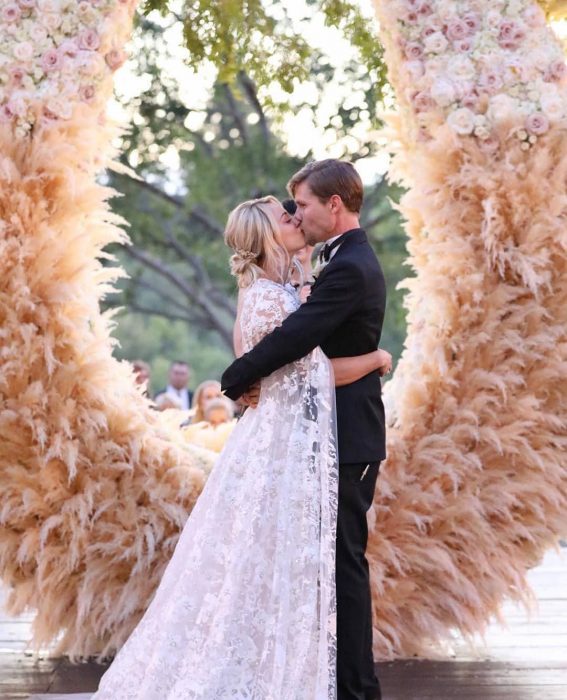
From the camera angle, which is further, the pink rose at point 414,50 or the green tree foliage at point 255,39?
the green tree foliage at point 255,39

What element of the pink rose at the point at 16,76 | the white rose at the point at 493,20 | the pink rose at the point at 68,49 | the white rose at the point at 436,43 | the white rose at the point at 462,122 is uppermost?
the white rose at the point at 493,20

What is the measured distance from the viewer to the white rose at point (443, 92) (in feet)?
13.5

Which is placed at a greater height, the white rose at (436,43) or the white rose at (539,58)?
the white rose at (436,43)

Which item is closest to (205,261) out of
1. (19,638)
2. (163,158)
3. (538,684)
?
(163,158)

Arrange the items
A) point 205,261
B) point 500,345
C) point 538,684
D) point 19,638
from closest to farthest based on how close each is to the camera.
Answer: point 538,684
point 500,345
point 19,638
point 205,261

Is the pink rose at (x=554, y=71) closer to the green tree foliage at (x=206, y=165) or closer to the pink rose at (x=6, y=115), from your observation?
the pink rose at (x=6, y=115)

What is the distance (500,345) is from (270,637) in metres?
1.58

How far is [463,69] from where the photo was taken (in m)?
4.12

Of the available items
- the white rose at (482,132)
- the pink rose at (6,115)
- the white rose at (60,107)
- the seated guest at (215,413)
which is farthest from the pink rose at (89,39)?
the seated guest at (215,413)

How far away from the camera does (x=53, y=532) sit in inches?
157

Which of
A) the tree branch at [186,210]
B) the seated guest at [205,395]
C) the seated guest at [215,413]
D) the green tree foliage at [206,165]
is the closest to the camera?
the seated guest at [215,413]

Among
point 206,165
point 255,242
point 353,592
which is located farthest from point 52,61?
point 206,165

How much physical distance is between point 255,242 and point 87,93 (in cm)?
123

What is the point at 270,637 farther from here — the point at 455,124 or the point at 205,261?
the point at 205,261
